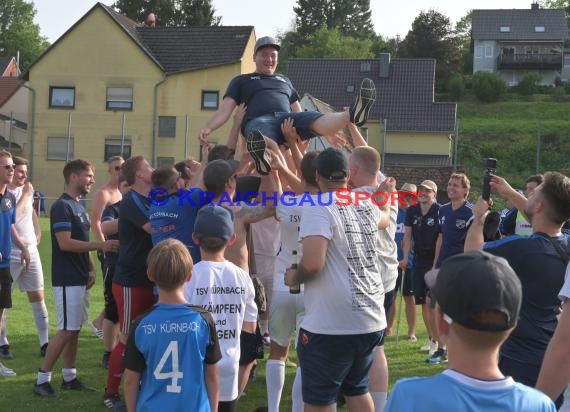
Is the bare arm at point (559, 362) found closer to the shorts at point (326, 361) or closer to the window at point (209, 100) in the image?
the shorts at point (326, 361)

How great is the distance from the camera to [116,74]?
3950 centimetres

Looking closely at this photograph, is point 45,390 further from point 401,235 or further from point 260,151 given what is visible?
point 401,235

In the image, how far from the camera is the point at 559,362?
327cm

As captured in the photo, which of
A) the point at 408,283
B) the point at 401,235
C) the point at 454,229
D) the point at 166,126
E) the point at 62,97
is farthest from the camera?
the point at 62,97

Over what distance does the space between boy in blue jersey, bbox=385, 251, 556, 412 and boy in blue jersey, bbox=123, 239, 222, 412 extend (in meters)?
1.89

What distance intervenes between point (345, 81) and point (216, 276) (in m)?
44.4

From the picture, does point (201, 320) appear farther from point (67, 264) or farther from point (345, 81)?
point (345, 81)

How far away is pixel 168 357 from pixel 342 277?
1.25 m

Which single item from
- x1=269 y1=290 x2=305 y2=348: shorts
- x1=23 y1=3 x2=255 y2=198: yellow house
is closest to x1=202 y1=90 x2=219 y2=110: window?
x1=23 y1=3 x2=255 y2=198: yellow house

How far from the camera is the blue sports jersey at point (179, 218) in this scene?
567 centimetres

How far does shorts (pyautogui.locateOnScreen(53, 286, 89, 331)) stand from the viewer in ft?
22.8

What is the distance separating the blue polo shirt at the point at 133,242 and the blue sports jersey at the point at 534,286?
10.7ft

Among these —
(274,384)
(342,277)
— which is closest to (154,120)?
(274,384)

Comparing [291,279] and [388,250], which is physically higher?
[388,250]
